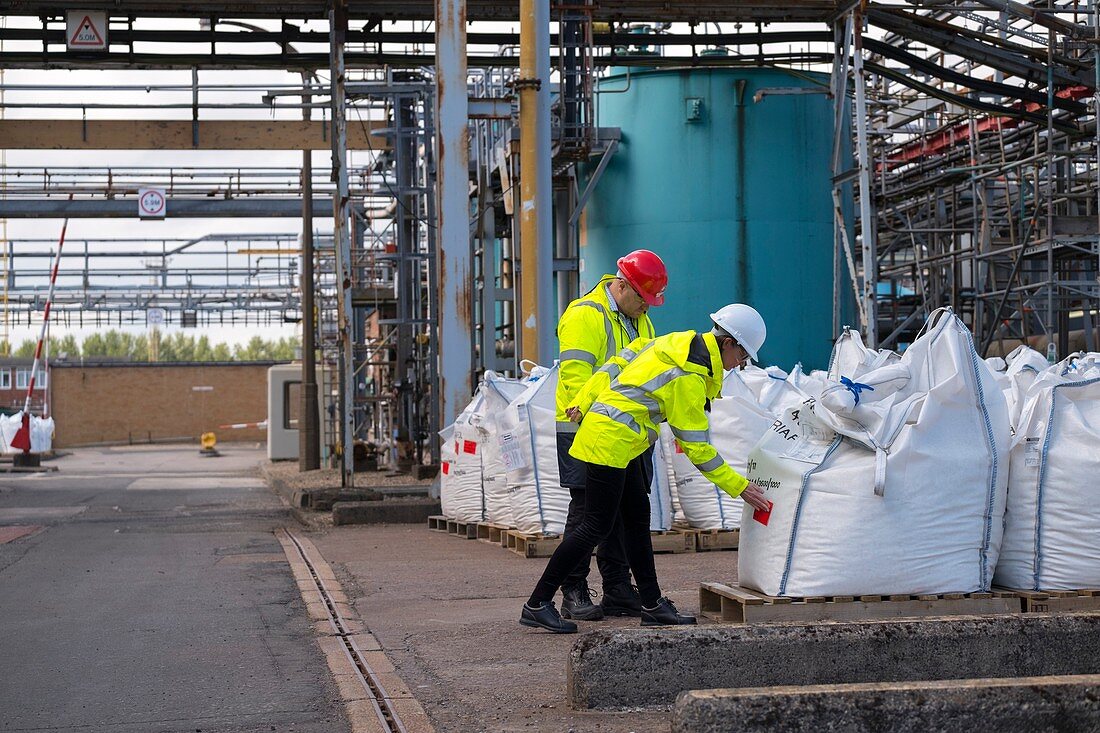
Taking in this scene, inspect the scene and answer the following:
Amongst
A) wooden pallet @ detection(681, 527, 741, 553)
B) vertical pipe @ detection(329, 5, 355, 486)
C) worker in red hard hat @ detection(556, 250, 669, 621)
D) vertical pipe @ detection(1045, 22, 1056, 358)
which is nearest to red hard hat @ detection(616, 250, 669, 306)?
worker in red hard hat @ detection(556, 250, 669, 621)

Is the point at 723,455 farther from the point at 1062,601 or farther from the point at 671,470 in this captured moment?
the point at 1062,601

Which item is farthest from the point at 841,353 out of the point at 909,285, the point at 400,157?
the point at 909,285

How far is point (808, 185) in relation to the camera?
18.6m

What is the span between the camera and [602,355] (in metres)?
6.99

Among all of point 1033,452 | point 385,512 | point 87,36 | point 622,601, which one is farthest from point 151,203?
point 1033,452

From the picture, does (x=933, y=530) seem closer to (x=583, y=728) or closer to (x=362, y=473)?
(x=583, y=728)

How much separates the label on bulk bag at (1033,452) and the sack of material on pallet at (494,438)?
4.91 m

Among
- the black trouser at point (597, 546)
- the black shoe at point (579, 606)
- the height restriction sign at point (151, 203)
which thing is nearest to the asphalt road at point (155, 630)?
the black shoe at point (579, 606)

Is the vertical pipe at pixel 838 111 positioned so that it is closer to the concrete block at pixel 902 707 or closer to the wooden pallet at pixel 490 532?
the wooden pallet at pixel 490 532

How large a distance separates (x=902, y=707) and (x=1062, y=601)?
2630mm

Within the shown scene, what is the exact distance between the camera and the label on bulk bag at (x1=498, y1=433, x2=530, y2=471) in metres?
10.4

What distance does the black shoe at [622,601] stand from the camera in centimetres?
714

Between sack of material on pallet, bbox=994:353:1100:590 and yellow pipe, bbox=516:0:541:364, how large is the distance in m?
7.67

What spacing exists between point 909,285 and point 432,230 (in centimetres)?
1338
